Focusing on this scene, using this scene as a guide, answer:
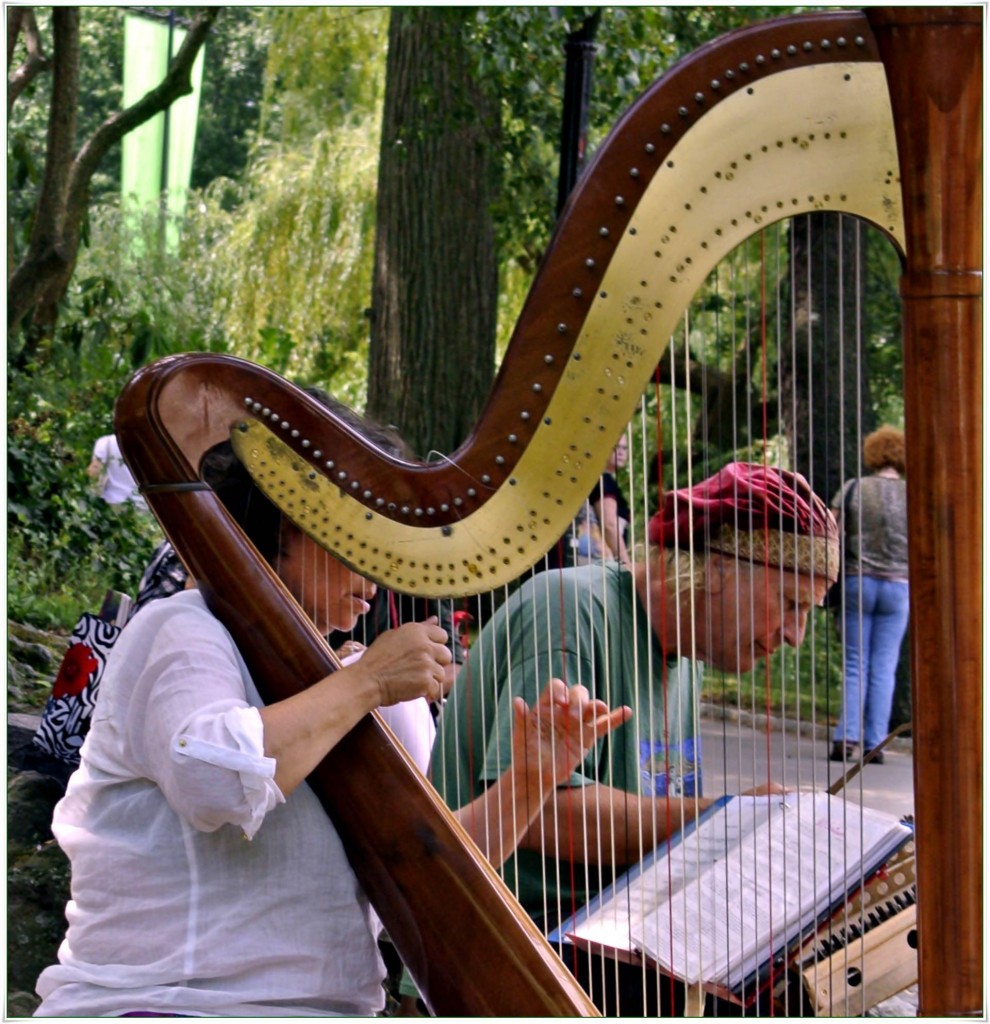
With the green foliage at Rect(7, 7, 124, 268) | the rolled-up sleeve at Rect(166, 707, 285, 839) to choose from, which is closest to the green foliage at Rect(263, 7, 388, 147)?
the green foliage at Rect(7, 7, 124, 268)

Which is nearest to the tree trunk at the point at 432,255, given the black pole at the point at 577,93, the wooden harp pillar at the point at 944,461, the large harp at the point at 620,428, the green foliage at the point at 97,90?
the black pole at the point at 577,93

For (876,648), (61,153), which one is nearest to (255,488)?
(61,153)

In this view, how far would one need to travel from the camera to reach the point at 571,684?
2.39 metres

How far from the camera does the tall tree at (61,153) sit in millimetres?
6242

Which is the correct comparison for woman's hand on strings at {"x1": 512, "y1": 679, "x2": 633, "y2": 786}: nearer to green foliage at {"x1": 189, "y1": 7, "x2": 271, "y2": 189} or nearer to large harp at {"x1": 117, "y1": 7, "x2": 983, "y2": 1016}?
large harp at {"x1": 117, "y1": 7, "x2": 983, "y2": 1016}

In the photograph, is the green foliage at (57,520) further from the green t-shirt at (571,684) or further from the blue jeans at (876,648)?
the green t-shirt at (571,684)

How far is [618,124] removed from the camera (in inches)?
73.5

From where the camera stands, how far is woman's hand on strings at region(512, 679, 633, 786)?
7.02 ft

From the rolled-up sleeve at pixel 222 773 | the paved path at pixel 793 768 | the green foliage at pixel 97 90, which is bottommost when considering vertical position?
the paved path at pixel 793 768

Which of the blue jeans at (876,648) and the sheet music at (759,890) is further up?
the sheet music at (759,890)

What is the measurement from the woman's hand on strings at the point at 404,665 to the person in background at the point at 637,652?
0.25 metres

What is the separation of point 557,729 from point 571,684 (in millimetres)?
210

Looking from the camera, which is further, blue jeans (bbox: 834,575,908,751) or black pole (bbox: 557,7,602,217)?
blue jeans (bbox: 834,575,908,751)

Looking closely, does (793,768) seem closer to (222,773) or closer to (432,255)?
(222,773)
